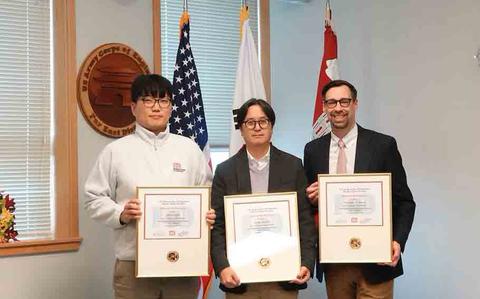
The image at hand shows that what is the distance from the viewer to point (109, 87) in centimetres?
333

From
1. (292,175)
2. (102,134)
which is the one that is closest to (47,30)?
(102,134)

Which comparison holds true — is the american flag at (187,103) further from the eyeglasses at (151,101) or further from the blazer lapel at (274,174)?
the blazer lapel at (274,174)

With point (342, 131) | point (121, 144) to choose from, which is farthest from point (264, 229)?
point (121, 144)

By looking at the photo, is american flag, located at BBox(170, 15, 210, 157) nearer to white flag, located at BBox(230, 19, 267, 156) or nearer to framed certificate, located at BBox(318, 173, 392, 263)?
white flag, located at BBox(230, 19, 267, 156)

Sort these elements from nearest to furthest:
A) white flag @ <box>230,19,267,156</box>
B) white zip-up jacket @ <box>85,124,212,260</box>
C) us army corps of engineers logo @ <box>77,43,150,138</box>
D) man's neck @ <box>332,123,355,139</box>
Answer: white zip-up jacket @ <box>85,124,212,260</box> < man's neck @ <box>332,123,355,139</box> < us army corps of engineers logo @ <box>77,43,150,138</box> < white flag @ <box>230,19,267,156</box>

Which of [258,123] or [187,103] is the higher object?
[187,103]

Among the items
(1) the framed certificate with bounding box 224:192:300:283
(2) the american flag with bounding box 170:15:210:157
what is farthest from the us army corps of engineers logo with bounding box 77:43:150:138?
(1) the framed certificate with bounding box 224:192:300:283

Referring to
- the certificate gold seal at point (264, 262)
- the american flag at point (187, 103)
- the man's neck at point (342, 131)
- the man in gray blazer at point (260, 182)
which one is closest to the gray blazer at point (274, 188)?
the man in gray blazer at point (260, 182)

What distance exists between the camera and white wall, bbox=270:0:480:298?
10.2 feet

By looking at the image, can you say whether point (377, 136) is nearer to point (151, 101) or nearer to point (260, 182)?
point (260, 182)

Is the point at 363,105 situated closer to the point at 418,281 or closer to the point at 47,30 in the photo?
the point at 418,281

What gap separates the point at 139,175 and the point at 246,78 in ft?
4.57

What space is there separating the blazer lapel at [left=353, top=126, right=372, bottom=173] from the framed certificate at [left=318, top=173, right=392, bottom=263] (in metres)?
0.10

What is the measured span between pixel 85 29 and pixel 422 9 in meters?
2.00
